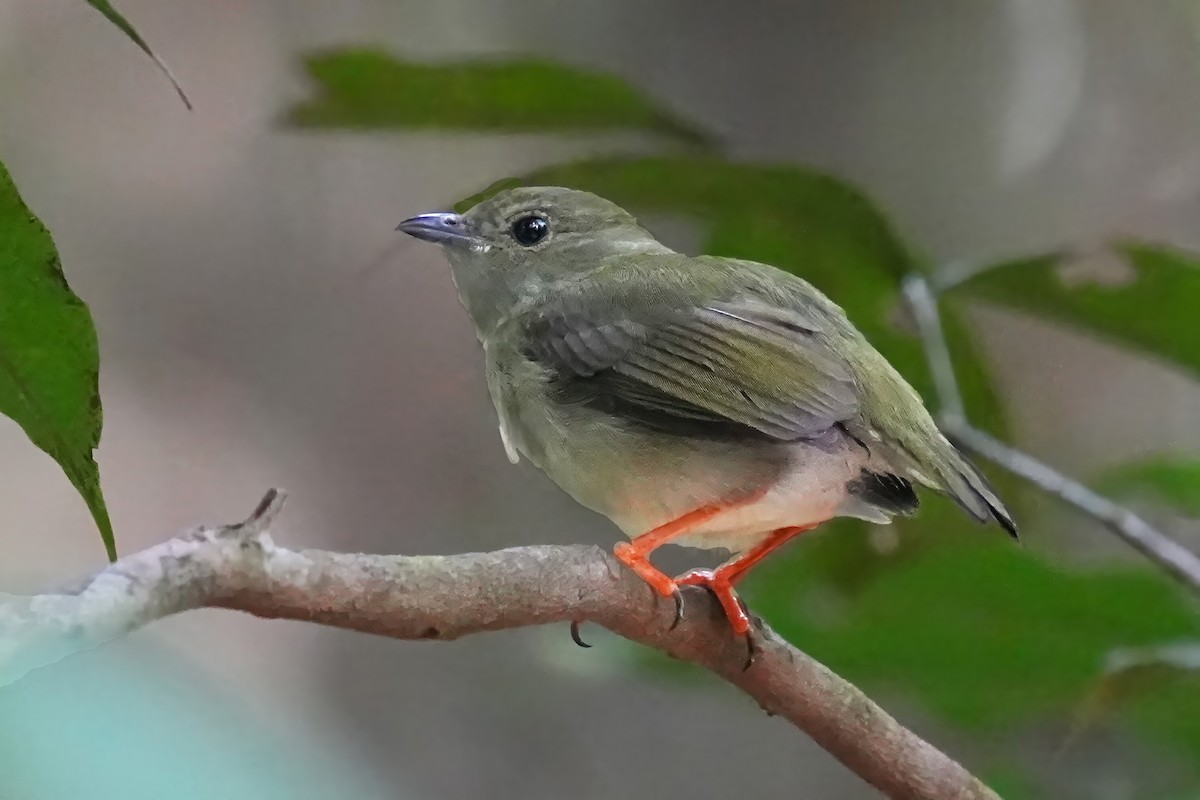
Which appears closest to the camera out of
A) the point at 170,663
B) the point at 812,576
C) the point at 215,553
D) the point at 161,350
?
the point at 215,553

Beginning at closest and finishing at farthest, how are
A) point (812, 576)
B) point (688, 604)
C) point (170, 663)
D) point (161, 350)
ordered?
point (688, 604) < point (170, 663) < point (812, 576) < point (161, 350)

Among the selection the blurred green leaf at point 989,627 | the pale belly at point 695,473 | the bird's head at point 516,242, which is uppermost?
the bird's head at point 516,242

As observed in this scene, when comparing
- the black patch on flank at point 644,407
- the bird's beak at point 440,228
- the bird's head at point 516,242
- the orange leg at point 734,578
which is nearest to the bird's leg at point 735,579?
the orange leg at point 734,578

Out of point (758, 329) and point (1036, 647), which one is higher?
point (758, 329)

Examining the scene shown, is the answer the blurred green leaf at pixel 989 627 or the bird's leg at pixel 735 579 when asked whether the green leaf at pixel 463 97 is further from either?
the blurred green leaf at pixel 989 627

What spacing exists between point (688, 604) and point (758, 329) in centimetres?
29

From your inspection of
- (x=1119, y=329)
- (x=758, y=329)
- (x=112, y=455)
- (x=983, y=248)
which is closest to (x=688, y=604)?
(x=758, y=329)

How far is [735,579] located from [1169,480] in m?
0.67

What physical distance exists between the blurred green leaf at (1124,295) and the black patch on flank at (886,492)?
1.60 ft

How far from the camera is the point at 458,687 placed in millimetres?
1964

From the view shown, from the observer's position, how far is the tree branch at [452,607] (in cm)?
54

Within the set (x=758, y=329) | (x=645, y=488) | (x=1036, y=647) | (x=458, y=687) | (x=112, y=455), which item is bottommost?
(x=458, y=687)

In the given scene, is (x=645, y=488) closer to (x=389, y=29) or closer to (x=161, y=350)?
(x=161, y=350)

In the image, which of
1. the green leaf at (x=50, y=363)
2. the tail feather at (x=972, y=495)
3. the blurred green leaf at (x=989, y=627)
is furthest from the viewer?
the blurred green leaf at (x=989, y=627)
